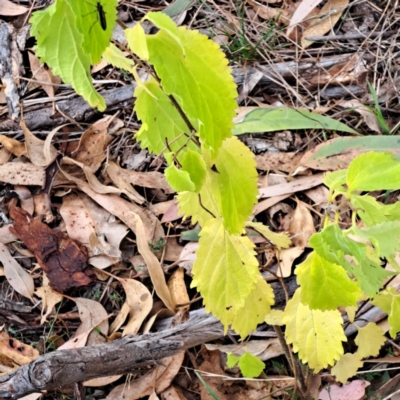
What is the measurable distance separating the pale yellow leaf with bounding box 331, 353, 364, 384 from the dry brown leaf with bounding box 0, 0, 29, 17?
1.70m

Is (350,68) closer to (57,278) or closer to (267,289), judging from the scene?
(267,289)

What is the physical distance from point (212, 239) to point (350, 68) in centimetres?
109

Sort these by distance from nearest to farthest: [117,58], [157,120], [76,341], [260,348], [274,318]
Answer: [117,58]
[157,120]
[274,318]
[260,348]
[76,341]

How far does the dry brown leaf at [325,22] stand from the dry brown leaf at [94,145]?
2.52ft

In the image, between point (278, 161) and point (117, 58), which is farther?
point (278, 161)

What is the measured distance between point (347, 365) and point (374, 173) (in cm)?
58

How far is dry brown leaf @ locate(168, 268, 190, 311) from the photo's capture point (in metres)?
1.44

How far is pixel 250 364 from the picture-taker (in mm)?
1092

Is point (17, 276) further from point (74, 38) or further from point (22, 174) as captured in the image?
point (74, 38)

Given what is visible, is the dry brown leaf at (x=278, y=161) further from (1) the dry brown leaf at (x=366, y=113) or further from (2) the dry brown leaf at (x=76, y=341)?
(2) the dry brown leaf at (x=76, y=341)

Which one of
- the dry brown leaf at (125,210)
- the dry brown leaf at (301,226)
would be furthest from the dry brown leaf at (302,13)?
the dry brown leaf at (125,210)

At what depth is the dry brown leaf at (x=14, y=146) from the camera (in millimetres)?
1726

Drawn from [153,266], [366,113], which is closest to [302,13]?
[366,113]

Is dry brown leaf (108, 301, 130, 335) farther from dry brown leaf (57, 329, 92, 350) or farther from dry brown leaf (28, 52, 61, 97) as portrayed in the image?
dry brown leaf (28, 52, 61, 97)
